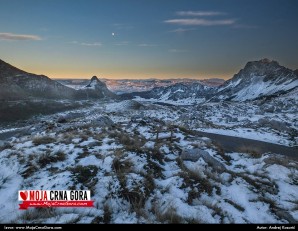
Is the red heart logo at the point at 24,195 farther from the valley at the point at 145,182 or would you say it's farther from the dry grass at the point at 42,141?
the dry grass at the point at 42,141

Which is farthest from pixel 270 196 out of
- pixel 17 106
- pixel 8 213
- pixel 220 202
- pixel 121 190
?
pixel 17 106

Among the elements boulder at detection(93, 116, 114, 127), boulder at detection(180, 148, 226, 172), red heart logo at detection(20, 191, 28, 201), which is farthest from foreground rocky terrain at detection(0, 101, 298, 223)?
boulder at detection(93, 116, 114, 127)

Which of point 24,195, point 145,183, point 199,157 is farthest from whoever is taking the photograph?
point 199,157

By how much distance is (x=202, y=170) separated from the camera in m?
11.8

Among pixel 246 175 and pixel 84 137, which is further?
pixel 84 137

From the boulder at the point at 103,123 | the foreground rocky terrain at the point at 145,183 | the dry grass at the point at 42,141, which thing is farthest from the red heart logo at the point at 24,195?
the boulder at the point at 103,123

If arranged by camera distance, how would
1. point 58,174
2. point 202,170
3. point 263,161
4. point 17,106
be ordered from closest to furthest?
point 58,174 → point 202,170 → point 263,161 → point 17,106

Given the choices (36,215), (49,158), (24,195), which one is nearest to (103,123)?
(49,158)

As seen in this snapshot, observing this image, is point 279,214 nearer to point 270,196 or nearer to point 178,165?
point 270,196

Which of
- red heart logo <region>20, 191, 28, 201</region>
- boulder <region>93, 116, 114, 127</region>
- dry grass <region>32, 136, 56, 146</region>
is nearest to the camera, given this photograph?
red heart logo <region>20, 191, 28, 201</region>

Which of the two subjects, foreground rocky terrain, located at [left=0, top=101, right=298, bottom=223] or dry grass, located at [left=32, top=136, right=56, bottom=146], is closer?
foreground rocky terrain, located at [left=0, top=101, right=298, bottom=223]

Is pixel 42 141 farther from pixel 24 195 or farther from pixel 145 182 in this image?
pixel 145 182

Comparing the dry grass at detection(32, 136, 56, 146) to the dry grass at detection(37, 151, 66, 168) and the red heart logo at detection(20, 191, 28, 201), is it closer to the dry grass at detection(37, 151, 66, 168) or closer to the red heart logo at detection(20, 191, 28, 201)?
the dry grass at detection(37, 151, 66, 168)

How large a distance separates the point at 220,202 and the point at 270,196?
267 cm
